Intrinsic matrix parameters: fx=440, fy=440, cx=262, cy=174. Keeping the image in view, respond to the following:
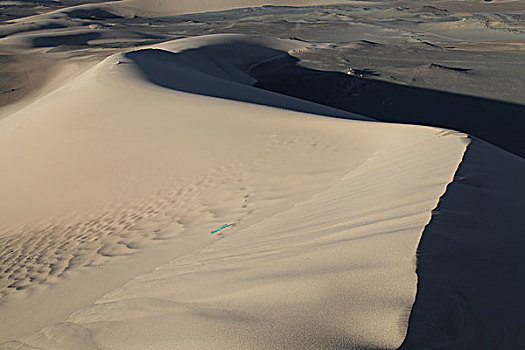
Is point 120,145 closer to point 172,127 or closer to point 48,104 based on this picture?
point 172,127

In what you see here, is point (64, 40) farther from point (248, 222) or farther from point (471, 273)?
point (471, 273)

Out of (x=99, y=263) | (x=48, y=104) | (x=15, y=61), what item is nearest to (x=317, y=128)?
(x=99, y=263)

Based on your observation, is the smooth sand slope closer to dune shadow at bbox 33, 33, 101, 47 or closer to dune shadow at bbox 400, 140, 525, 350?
dune shadow at bbox 400, 140, 525, 350

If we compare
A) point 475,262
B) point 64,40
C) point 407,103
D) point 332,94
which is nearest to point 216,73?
point 332,94

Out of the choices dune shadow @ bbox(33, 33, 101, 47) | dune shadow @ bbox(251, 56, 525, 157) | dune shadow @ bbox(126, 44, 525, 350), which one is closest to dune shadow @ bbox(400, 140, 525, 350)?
dune shadow @ bbox(126, 44, 525, 350)

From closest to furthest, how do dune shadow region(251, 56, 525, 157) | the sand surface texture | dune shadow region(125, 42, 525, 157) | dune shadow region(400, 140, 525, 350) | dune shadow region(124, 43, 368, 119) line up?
dune shadow region(400, 140, 525, 350), the sand surface texture, dune shadow region(251, 56, 525, 157), dune shadow region(125, 42, 525, 157), dune shadow region(124, 43, 368, 119)

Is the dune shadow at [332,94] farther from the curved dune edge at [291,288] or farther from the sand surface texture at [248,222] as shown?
the curved dune edge at [291,288]
